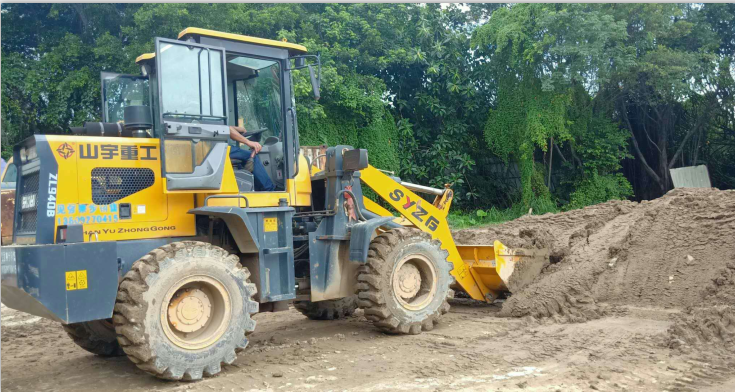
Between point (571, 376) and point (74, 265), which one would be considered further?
point (571, 376)

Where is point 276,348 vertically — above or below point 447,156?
below

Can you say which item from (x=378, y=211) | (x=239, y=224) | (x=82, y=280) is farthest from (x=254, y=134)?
(x=82, y=280)

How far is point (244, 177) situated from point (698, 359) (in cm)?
419

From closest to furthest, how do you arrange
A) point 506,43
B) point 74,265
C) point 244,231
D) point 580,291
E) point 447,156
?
point 74,265
point 244,231
point 580,291
point 506,43
point 447,156

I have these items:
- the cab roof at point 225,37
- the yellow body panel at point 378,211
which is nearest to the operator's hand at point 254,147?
the cab roof at point 225,37

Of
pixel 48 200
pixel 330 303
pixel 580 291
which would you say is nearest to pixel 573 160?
pixel 580 291

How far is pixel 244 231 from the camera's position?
5.66 m

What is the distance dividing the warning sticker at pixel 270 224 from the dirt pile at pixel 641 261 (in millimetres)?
3031

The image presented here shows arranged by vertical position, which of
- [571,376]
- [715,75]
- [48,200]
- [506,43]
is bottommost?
[571,376]

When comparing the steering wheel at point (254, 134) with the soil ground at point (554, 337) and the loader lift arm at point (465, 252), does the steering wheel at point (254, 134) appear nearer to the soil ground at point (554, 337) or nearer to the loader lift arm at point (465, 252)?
the loader lift arm at point (465, 252)

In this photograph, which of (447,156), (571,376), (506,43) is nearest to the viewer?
(571,376)

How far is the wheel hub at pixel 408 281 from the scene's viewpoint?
6.70 m

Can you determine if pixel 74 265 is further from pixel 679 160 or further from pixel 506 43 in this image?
pixel 679 160

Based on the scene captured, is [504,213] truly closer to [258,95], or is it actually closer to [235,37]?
[258,95]
